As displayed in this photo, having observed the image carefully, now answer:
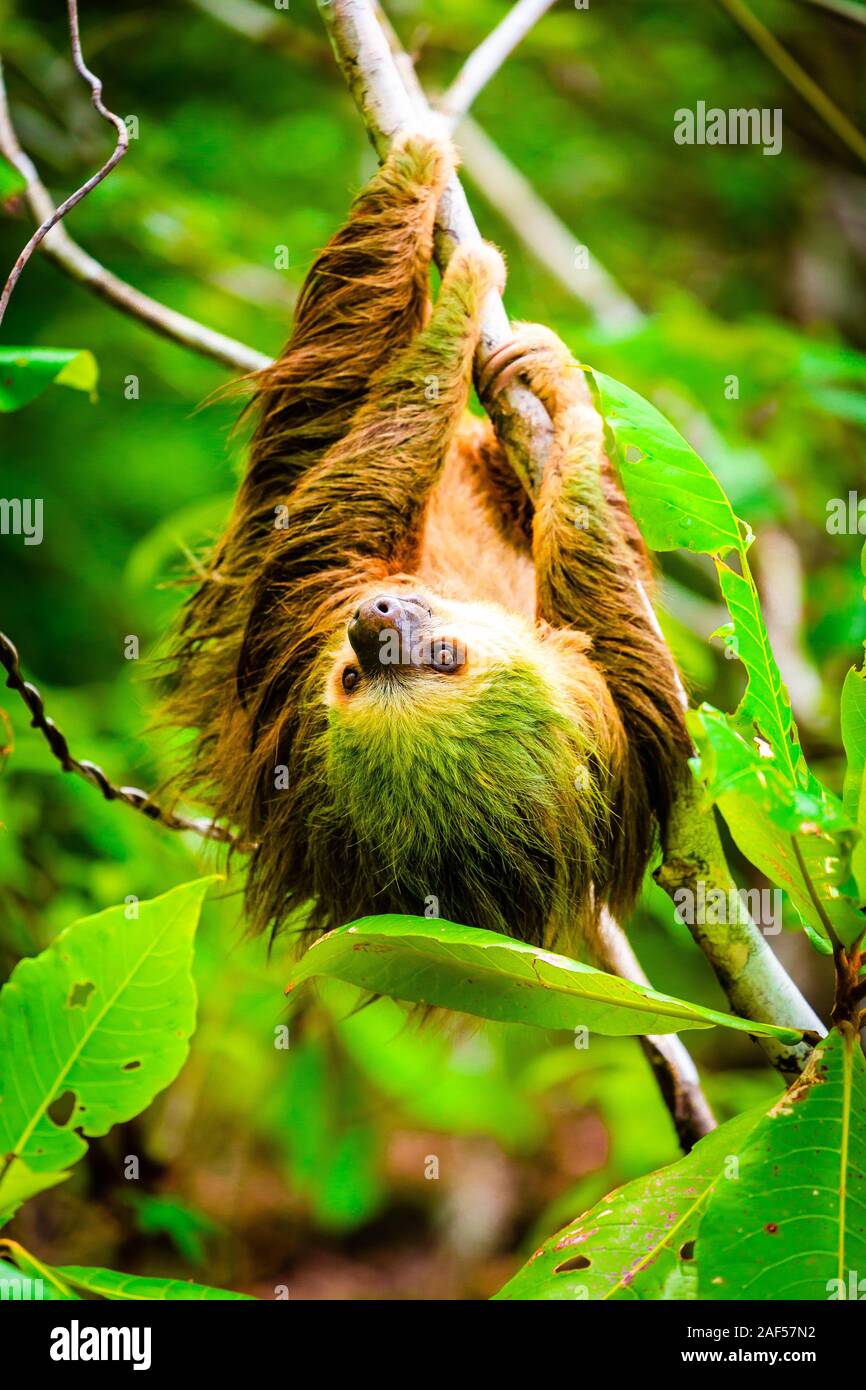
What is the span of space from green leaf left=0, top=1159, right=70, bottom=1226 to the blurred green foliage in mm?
1857

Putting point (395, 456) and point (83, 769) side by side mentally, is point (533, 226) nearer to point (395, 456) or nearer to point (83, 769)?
point (395, 456)

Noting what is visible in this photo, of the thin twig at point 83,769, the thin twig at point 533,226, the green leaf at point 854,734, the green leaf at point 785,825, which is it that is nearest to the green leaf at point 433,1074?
the thin twig at point 83,769

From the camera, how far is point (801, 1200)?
2619mm

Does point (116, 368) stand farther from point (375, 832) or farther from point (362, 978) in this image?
point (362, 978)

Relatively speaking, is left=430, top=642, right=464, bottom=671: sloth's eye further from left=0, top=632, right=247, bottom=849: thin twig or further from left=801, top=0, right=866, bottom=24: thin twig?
left=801, top=0, right=866, bottom=24: thin twig

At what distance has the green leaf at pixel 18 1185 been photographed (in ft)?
9.16

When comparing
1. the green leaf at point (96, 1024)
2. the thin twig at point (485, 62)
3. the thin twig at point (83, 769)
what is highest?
the thin twig at point (485, 62)

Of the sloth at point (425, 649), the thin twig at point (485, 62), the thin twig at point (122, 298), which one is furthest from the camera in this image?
the thin twig at point (122, 298)

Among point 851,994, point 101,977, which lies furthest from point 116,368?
point 851,994

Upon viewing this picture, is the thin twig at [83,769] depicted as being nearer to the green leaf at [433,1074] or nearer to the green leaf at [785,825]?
the green leaf at [433,1074]

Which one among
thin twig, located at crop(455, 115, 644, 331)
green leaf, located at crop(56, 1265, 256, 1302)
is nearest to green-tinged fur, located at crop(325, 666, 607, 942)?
green leaf, located at crop(56, 1265, 256, 1302)

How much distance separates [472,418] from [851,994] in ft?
9.90

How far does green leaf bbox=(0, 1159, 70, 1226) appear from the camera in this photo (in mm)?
2791

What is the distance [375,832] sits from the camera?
3.93 m
